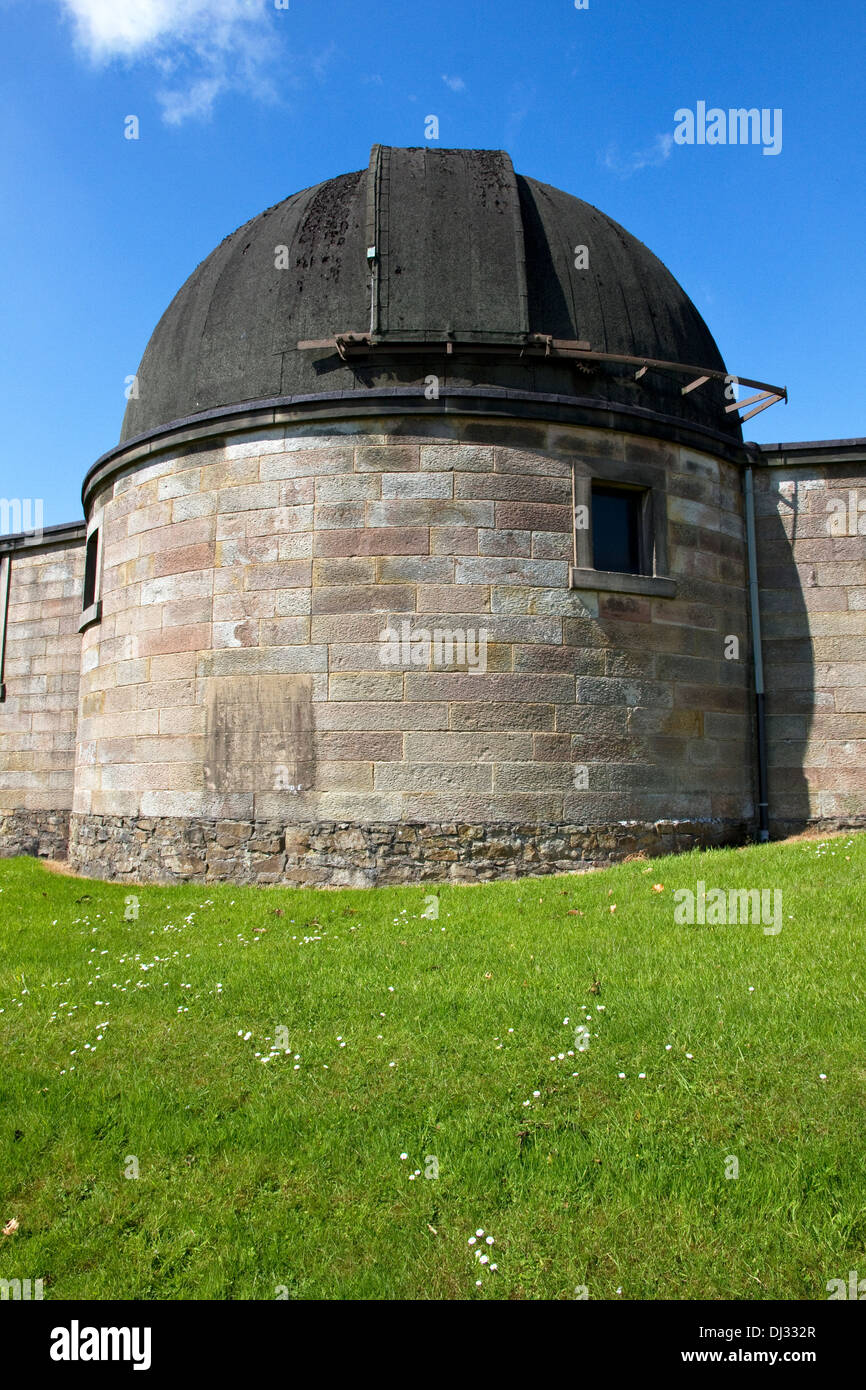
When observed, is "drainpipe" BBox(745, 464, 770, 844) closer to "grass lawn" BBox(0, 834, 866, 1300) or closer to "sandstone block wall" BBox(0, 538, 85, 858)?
"grass lawn" BBox(0, 834, 866, 1300)

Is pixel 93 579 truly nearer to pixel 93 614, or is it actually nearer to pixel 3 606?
pixel 93 614

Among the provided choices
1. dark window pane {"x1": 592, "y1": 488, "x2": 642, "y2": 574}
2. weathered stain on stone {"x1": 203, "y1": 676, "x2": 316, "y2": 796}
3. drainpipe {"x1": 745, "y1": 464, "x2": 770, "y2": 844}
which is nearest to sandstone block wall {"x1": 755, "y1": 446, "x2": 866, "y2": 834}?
drainpipe {"x1": 745, "y1": 464, "x2": 770, "y2": 844}

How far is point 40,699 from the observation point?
15.6 meters

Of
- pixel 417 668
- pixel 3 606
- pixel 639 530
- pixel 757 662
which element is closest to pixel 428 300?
pixel 639 530

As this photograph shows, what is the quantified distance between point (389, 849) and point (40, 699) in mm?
8421

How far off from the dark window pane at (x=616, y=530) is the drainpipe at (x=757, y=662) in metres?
1.85

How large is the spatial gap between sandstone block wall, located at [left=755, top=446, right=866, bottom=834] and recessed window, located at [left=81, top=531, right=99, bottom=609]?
9.07m

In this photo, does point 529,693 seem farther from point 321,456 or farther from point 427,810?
point 321,456

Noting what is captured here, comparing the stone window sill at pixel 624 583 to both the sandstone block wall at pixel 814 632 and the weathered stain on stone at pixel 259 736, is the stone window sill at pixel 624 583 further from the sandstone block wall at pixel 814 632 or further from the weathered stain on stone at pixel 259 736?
the weathered stain on stone at pixel 259 736

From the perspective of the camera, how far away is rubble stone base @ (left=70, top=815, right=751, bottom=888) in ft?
32.4

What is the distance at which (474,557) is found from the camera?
1018 cm

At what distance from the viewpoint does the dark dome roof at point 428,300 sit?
1068 centimetres

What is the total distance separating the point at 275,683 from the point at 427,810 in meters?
2.15

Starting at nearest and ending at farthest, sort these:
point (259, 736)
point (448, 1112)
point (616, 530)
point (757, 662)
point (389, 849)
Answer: point (448, 1112) < point (389, 849) < point (259, 736) < point (616, 530) < point (757, 662)
